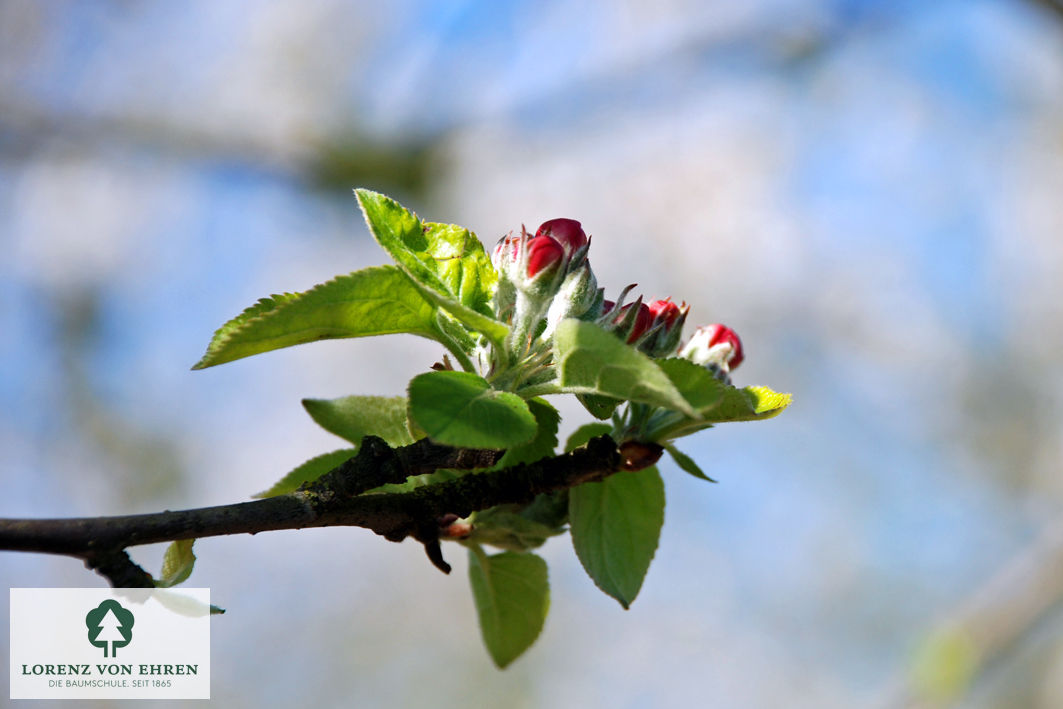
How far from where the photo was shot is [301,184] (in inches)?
281

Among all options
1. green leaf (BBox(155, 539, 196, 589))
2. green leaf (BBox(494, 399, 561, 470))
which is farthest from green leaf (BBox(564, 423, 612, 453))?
green leaf (BBox(155, 539, 196, 589))

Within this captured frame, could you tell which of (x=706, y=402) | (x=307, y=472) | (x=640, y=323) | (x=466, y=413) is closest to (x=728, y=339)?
(x=640, y=323)

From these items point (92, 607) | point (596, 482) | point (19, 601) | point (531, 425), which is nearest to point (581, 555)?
point (596, 482)

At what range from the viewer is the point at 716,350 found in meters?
0.86

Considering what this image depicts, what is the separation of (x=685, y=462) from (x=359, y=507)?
313 mm

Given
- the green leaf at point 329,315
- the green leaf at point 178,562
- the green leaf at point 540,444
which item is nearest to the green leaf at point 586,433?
the green leaf at point 540,444

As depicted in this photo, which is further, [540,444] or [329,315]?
[540,444]

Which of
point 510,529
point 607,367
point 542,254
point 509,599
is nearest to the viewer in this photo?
point 607,367

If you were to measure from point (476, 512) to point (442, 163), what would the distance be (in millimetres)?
6728

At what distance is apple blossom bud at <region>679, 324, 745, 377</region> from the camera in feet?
2.82

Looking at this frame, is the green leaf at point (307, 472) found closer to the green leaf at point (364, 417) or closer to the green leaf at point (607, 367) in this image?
the green leaf at point (364, 417)

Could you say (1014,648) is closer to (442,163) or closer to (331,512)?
(331,512)

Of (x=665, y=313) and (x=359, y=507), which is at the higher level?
(x=665, y=313)

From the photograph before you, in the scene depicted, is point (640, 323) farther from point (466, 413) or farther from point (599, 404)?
point (466, 413)
